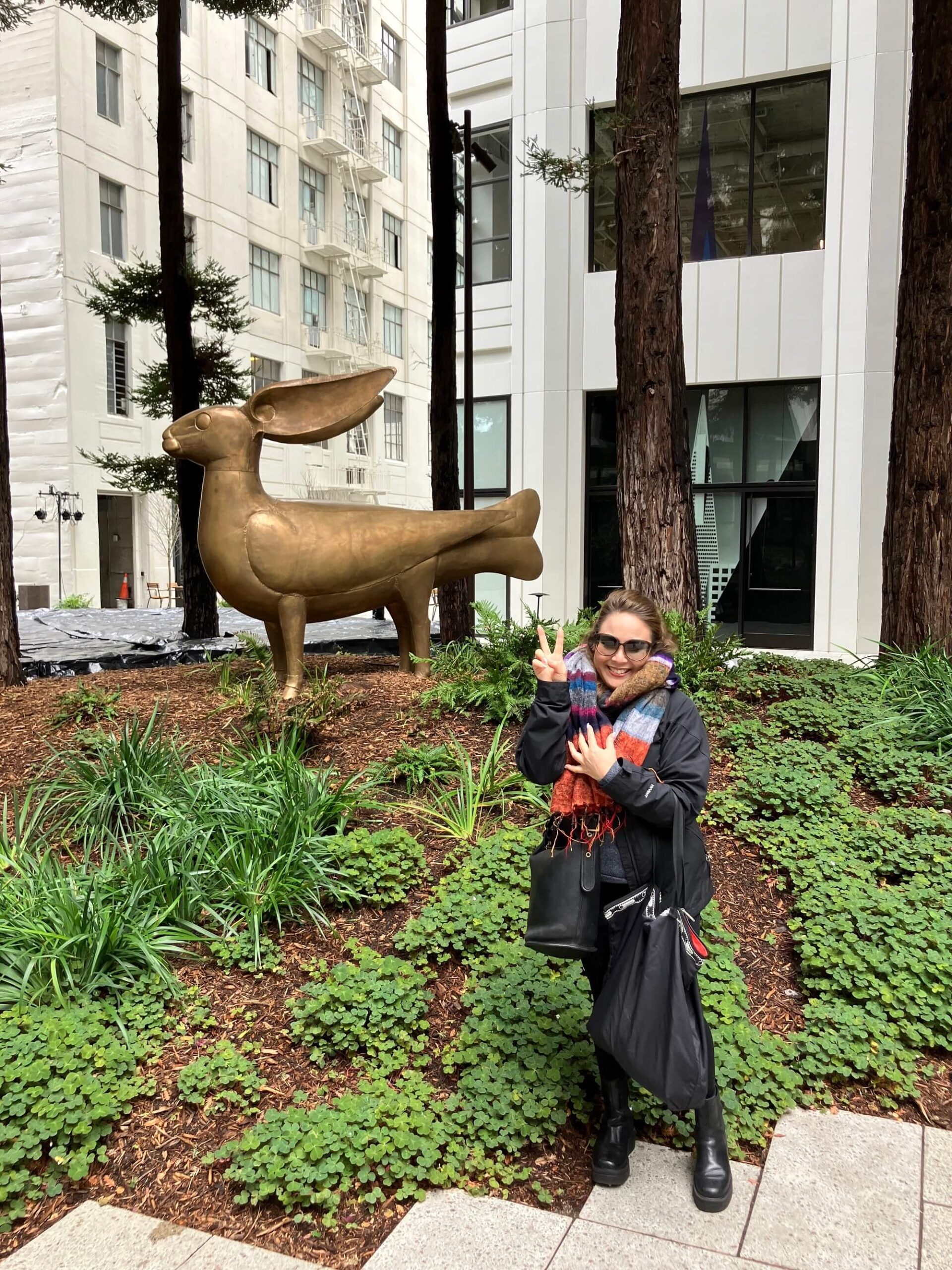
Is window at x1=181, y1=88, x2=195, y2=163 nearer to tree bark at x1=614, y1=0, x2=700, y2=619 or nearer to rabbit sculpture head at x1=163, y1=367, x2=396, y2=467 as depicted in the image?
tree bark at x1=614, y1=0, x2=700, y2=619

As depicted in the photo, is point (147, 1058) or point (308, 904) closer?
point (147, 1058)

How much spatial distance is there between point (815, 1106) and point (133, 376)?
30290 millimetres

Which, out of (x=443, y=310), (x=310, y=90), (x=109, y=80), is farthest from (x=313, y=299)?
(x=443, y=310)

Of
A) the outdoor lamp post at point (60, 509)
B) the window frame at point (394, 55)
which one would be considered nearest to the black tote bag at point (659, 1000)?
the outdoor lamp post at point (60, 509)

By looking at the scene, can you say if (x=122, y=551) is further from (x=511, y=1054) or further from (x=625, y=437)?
(x=511, y=1054)

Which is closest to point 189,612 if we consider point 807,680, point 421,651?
point 421,651

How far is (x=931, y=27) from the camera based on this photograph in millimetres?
7285

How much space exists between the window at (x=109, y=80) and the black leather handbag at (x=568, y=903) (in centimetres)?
3198

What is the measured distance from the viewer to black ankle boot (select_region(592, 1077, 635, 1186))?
109 inches

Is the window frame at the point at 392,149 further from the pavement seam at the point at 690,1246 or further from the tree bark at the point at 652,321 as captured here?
the pavement seam at the point at 690,1246

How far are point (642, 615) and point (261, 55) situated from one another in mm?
38864

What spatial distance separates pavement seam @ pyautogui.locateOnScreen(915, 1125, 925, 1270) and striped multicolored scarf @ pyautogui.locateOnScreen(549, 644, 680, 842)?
4.47 feet

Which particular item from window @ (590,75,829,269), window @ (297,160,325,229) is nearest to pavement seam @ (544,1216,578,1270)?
window @ (590,75,829,269)

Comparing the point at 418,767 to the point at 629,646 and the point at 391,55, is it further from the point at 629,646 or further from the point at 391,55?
the point at 391,55
